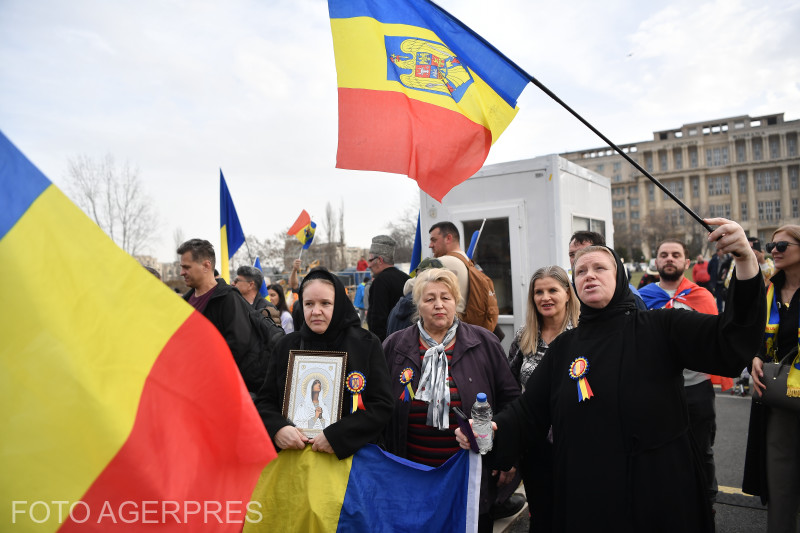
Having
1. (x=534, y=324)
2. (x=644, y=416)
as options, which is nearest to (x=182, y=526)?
(x=644, y=416)

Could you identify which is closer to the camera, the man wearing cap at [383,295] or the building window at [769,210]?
the man wearing cap at [383,295]

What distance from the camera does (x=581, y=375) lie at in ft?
7.55

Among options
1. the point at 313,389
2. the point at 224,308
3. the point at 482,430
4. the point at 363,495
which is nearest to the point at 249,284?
the point at 224,308

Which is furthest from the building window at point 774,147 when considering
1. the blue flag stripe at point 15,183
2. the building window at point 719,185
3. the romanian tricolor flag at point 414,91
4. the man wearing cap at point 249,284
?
the blue flag stripe at point 15,183

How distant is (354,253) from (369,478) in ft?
266

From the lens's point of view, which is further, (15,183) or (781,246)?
(781,246)

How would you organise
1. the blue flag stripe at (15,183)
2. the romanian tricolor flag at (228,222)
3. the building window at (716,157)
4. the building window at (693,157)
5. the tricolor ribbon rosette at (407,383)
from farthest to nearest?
the building window at (693,157), the building window at (716,157), the romanian tricolor flag at (228,222), the tricolor ribbon rosette at (407,383), the blue flag stripe at (15,183)

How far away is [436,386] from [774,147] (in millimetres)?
119012

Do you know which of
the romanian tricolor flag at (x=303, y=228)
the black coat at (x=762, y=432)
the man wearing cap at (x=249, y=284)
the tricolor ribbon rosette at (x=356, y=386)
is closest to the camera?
the tricolor ribbon rosette at (x=356, y=386)

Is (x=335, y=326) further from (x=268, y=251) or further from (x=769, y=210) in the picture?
(x=769, y=210)

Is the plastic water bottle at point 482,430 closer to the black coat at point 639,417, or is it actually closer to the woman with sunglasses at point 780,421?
the black coat at point 639,417

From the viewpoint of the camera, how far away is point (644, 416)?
2133 millimetres

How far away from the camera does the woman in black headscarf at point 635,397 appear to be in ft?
6.45

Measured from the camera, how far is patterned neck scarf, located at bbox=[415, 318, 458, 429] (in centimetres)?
302
